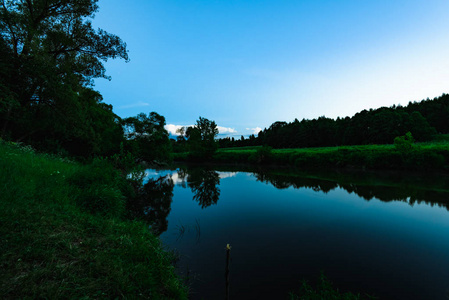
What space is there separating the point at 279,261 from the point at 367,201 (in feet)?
40.8

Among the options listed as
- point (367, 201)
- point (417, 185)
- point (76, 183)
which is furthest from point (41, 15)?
point (417, 185)

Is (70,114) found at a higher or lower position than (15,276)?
higher

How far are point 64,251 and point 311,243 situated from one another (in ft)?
28.1

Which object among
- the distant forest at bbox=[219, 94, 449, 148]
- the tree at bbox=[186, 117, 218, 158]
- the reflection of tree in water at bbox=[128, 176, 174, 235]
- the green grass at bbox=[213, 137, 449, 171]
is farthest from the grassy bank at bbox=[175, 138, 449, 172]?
the reflection of tree in water at bbox=[128, 176, 174, 235]

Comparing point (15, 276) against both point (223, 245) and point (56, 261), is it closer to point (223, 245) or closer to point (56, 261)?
point (56, 261)

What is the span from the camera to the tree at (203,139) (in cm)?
6322

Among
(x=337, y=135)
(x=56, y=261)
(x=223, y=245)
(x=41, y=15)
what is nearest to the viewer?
(x=56, y=261)

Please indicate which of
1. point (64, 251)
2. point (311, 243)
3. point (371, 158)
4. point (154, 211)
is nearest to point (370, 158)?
point (371, 158)

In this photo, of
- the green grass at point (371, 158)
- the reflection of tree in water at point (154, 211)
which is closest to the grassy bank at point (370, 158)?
the green grass at point (371, 158)

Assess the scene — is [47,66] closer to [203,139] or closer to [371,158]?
[371,158]

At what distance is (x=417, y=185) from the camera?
20.4 m

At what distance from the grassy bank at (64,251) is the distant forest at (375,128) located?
76.2m

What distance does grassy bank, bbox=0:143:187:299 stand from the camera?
3.15 m

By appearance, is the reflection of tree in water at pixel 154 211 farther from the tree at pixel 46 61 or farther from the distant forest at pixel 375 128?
the distant forest at pixel 375 128
